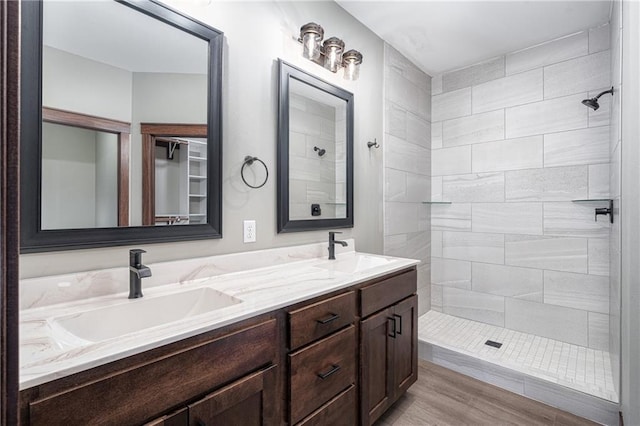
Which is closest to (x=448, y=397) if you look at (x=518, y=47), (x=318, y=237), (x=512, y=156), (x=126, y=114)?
(x=318, y=237)

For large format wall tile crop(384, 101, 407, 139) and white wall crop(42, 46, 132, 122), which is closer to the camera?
white wall crop(42, 46, 132, 122)

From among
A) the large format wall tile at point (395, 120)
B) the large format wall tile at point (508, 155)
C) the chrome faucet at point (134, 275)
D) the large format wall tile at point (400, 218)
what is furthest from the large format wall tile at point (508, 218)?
the chrome faucet at point (134, 275)

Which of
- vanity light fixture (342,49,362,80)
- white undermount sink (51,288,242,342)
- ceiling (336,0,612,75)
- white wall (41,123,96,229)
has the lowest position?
white undermount sink (51,288,242,342)

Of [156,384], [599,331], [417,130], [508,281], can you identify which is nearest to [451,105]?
[417,130]

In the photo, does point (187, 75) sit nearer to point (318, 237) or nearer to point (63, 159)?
point (63, 159)

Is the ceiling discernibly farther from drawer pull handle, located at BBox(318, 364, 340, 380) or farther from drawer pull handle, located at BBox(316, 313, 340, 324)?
drawer pull handle, located at BBox(318, 364, 340, 380)

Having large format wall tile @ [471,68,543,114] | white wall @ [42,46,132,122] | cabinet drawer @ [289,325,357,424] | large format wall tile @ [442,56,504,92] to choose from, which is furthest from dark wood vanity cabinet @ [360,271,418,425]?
large format wall tile @ [442,56,504,92]

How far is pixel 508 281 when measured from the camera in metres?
2.81

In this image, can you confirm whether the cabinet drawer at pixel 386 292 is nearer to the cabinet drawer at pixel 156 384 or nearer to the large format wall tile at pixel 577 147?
the cabinet drawer at pixel 156 384

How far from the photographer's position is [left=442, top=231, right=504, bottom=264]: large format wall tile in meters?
2.87

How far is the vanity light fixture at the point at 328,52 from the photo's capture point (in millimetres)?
1869

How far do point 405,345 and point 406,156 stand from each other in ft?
5.45

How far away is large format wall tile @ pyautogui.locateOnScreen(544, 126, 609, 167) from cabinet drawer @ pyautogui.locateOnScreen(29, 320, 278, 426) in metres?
2.71

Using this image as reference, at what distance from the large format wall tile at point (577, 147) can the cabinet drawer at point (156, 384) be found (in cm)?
271
